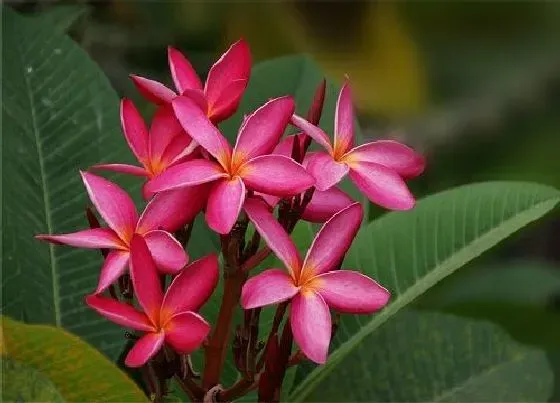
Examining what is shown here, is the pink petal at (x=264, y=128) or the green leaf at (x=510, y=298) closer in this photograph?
the pink petal at (x=264, y=128)

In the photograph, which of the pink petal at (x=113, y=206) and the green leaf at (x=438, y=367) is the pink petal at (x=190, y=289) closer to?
the pink petal at (x=113, y=206)

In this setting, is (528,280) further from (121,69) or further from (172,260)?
(172,260)

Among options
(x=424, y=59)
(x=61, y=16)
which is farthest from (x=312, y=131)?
(x=424, y=59)

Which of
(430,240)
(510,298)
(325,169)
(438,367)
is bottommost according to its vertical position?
(510,298)

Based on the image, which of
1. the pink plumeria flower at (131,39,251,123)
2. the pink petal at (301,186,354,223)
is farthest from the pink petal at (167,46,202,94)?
the pink petal at (301,186,354,223)

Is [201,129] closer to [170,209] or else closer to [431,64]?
[170,209]

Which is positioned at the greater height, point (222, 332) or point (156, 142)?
point (156, 142)

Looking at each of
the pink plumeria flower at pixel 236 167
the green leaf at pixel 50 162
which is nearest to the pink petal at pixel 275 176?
the pink plumeria flower at pixel 236 167

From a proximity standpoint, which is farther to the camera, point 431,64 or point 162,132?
point 431,64

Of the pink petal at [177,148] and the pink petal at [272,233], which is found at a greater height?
the pink petal at [177,148]
